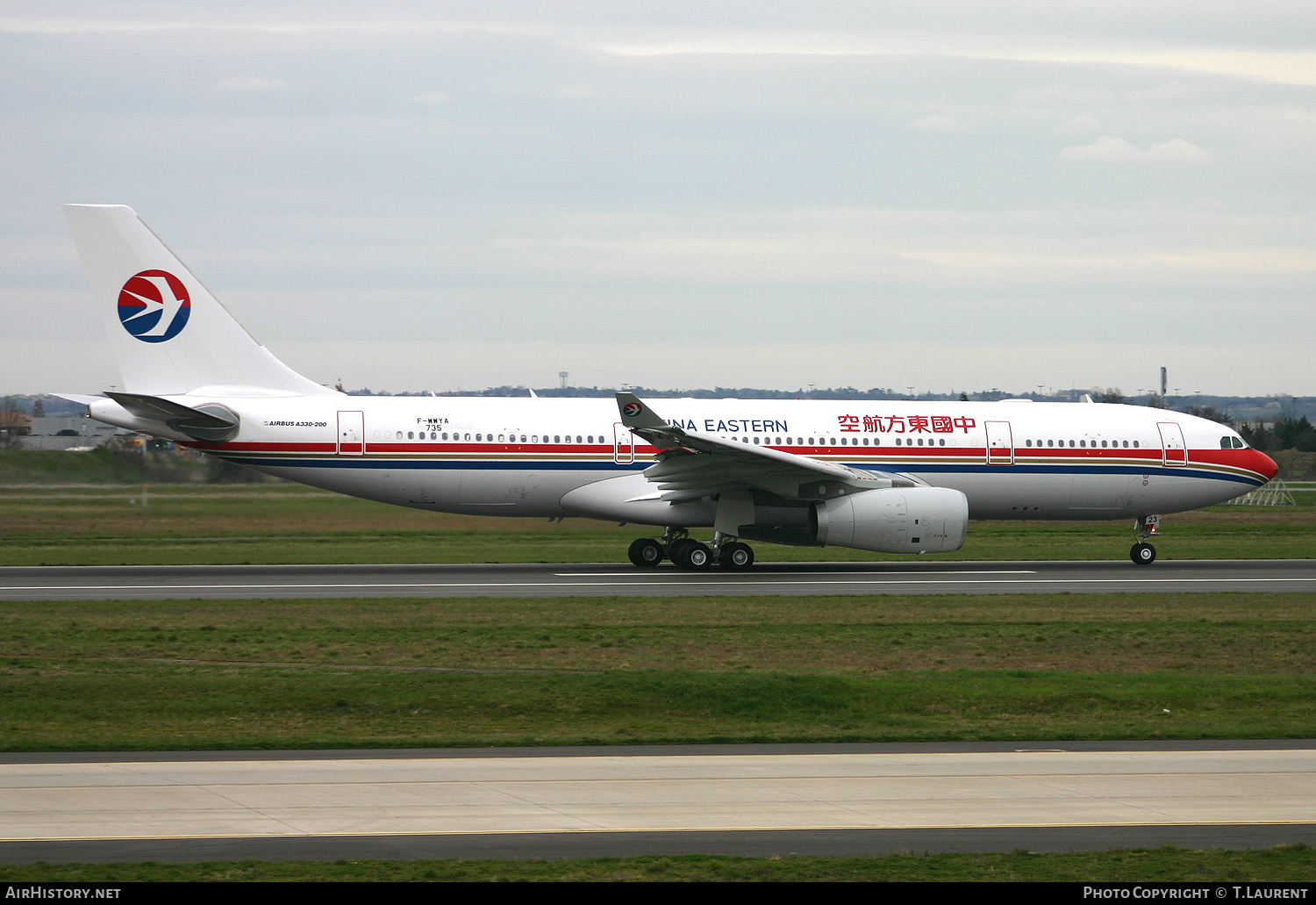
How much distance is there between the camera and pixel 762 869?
801 cm

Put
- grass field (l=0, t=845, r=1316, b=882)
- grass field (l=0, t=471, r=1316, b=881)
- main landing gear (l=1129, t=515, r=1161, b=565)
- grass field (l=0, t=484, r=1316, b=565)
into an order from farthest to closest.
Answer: grass field (l=0, t=484, r=1316, b=565)
main landing gear (l=1129, t=515, r=1161, b=565)
grass field (l=0, t=471, r=1316, b=881)
grass field (l=0, t=845, r=1316, b=882)

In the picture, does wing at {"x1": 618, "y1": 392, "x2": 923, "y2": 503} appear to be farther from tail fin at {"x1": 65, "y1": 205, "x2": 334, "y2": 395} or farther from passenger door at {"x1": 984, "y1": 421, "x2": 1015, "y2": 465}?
tail fin at {"x1": 65, "y1": 205, "x2": 334, "y2": 395}

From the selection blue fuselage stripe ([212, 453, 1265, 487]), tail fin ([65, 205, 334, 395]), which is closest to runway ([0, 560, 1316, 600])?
blue fuselage stripe ([212, 453, 1265, 487])

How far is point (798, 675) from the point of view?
602 inches

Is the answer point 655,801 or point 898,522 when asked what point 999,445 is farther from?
point 655,801

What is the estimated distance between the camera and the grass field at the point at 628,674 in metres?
13.0

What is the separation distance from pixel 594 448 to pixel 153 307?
10.2 metres

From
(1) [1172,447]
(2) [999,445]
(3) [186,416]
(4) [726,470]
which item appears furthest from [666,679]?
(1) [1172,447]

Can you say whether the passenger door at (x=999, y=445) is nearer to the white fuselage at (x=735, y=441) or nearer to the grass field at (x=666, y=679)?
the white fuselage at (x=735, y=441)

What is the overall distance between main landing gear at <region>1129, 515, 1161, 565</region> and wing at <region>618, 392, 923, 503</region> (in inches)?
260

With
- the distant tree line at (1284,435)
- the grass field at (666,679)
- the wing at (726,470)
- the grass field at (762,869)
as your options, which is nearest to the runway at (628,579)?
the grass field at (666,679)

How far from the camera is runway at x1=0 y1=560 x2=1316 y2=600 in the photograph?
24.1 m

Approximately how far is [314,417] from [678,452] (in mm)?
7931
